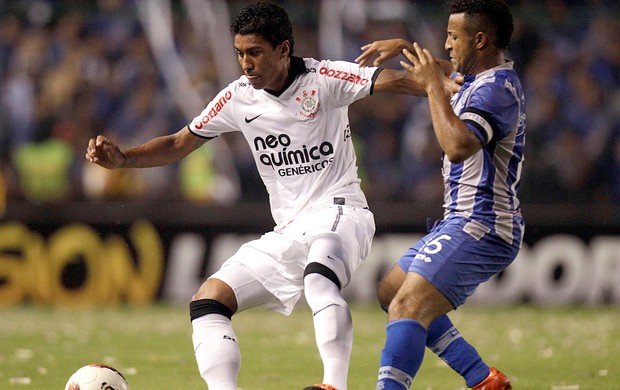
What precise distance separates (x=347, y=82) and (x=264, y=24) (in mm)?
625

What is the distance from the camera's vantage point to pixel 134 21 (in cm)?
1819

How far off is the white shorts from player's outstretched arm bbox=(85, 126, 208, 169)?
Result: 90cm

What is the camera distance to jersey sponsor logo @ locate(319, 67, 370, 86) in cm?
666

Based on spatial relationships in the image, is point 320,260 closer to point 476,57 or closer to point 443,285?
point 443,285

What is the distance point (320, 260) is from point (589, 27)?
1288 cm

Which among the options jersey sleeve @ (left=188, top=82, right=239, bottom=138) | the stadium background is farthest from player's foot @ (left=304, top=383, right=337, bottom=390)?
the stadium background

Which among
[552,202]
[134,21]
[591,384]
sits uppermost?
[134,21]

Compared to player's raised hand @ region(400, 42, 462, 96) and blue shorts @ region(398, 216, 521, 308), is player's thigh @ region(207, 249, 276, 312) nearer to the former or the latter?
blue shorts @ region(398, 216, 521, 308)

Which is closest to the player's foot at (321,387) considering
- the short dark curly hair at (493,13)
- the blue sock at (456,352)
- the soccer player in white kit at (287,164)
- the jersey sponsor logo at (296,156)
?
the soccer player in white kit at (287,164)

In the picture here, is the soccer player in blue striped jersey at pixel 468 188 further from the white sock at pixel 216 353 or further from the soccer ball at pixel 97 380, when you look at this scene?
the soccer ball at pixel 97 380

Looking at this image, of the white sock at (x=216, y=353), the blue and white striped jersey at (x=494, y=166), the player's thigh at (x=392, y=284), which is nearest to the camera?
the blue and white striped jersey at (x=494, y=166)

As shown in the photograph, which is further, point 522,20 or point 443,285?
point 522,20

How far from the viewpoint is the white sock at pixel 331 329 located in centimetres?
593

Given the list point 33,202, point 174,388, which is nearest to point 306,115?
point 174,388
